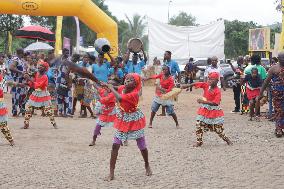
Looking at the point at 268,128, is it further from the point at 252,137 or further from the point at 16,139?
the point at 16,139

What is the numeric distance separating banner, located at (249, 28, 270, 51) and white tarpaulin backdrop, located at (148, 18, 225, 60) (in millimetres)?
4201

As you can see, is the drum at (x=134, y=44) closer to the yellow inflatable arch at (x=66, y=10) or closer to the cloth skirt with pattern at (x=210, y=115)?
the cloth skirt with pattern at (x=210, y=115)

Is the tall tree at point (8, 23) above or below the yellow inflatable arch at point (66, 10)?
above

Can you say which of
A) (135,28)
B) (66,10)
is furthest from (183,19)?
(66,10)

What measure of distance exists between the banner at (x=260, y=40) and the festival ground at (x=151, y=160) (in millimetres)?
9795

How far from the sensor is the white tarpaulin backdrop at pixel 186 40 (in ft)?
87.5

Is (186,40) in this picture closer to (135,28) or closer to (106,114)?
(106,114)

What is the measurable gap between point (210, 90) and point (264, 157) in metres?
1.64

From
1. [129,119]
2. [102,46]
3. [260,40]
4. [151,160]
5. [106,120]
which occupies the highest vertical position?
[260,40]

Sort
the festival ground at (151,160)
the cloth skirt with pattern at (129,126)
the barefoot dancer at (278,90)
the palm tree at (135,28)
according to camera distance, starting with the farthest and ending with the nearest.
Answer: the palm tree at (135,28) → the barefoot dancer at (278,90) → the cloth skirt with pattern at (129,126) → the festival ground at (151,160)

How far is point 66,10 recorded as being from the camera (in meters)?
17.0

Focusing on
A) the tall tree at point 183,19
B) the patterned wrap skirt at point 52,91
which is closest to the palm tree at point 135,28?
the tall tree at point 183,19

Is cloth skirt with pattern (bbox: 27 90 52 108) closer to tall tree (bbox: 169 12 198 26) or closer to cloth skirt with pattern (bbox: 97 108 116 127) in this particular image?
cloth skirt with pattern (bbox: 97 108 116 127)

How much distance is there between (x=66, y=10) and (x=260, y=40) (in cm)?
912
